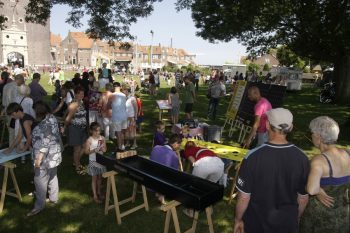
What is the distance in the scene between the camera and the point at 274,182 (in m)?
2.93

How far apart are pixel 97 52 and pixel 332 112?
101146 mm

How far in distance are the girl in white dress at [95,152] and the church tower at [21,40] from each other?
6841 cm

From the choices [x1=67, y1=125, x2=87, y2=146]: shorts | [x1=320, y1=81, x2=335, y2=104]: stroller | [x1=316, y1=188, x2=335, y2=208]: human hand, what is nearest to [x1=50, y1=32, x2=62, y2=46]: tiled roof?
[x1=320, y1=81, x2=335, y2=104]: stroller

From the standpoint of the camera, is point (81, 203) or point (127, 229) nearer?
point (127, 229)

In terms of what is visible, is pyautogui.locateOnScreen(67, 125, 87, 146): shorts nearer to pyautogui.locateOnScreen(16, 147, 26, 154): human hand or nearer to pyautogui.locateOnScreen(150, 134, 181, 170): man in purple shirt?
pyautogui.locateOnScreen(16, 147, 26, 154): human hand

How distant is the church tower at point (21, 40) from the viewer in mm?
68188

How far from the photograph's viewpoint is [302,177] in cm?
297

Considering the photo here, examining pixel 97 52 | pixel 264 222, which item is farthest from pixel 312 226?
pixel 97 52

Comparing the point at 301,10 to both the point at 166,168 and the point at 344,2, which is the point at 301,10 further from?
the point at 166,168

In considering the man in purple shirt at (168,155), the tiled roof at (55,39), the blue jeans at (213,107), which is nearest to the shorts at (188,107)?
the blue jeans at (213,107)

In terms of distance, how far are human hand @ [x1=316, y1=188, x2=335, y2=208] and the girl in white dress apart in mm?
4017

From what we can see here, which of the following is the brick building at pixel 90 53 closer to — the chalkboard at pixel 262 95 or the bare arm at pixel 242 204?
the chalkboard at pixel 262 95

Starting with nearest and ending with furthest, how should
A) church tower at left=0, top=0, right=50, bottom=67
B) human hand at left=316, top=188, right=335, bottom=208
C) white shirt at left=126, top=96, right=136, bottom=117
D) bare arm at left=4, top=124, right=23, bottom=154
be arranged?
human hand at left=316, top=188, right=335, bottom=208 → bare arm at left=4, top=124, right=23, bottom=154 → white shirt at left=126, top=96, right=136, bottom=117 → church tower at left=0, top=0, right=50, bottom=67

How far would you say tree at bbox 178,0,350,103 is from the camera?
54.3 feet
